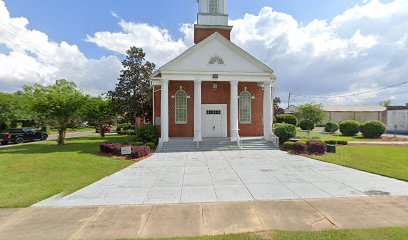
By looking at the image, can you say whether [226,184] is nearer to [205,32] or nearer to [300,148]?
[300,148]

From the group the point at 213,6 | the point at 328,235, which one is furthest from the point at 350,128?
the point at 328,235

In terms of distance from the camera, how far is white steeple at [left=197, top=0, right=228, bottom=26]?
23.1m

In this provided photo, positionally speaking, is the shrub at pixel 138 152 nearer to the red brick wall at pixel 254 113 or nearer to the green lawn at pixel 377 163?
the red brick wall at pixel 254 113

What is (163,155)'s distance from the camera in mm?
14383

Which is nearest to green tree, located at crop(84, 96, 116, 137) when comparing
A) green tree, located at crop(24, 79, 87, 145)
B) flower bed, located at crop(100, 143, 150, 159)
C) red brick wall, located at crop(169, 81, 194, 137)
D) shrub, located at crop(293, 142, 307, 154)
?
green tree, located at crop(24, 79, 87, 145)

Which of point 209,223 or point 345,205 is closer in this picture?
point 209,223

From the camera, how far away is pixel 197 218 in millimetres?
5262

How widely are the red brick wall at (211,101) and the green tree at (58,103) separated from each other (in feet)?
22.8

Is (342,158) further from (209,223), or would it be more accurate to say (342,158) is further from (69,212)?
(69,212)

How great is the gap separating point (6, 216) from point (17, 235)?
4.46 feet

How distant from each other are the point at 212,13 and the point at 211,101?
33.0 ft

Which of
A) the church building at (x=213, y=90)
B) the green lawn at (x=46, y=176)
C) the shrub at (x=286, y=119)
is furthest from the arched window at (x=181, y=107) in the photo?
the shrub at (x=286, y=119)

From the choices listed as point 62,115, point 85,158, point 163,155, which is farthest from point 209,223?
point 62,115

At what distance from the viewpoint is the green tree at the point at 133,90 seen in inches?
1012
